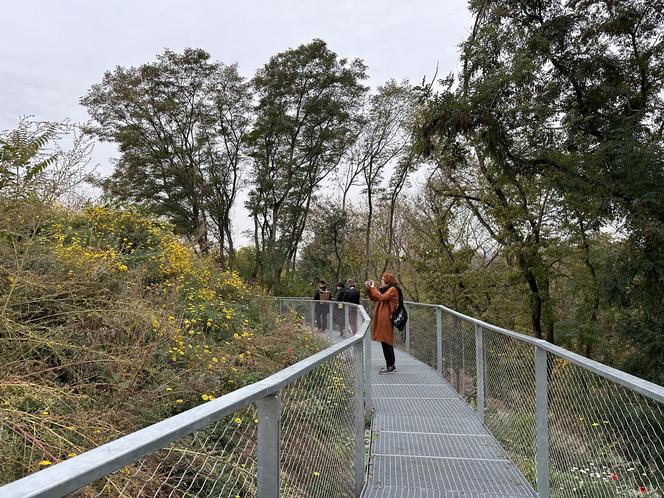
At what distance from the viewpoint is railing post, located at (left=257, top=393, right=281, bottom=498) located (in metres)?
1.62

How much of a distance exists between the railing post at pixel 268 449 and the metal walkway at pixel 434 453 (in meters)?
2.14

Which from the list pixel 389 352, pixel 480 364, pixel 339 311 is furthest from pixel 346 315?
pixel 480 364

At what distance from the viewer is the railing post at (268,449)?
162cm

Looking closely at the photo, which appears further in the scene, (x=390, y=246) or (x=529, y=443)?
(x=390, y=246)

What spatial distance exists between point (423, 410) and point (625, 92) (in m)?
7.55

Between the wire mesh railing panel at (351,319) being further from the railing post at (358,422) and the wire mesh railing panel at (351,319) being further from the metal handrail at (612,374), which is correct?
the metal handrail at (612,374)

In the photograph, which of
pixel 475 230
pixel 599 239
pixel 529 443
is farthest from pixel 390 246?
pixel 529 443

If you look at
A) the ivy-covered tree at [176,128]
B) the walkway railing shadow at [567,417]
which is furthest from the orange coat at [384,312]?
the ivy-covered tree at [176,128]

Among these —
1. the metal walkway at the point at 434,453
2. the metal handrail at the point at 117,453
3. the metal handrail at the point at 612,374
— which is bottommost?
the metal walkway at the point at 434,453

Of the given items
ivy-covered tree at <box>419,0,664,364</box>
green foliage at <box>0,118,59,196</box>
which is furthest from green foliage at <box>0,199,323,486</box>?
ivy-covered tree at <box>419,0,664,364</box>

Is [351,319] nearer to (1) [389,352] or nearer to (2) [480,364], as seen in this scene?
(1) [389,352]

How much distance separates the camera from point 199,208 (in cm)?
2552

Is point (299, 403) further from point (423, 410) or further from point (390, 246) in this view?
point (390, 246)

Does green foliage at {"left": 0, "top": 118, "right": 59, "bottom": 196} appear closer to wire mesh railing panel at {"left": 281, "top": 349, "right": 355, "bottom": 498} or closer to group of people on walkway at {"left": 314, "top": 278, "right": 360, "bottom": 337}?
wire mesh railing panel at {"left": 281, "top": 349, "right": 355, "bottom": 498}
